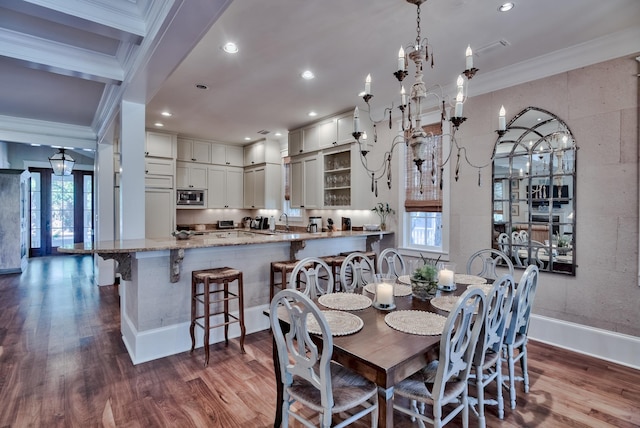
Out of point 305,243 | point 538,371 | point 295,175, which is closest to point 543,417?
point 538,371

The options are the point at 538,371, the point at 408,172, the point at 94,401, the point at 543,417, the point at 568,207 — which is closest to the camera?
the point at 543,417

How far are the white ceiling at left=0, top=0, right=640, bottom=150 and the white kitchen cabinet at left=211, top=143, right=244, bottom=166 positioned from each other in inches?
105

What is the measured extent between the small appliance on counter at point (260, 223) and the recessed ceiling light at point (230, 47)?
175 inches

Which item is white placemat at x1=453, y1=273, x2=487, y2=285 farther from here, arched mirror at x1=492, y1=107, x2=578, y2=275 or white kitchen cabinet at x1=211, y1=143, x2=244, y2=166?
white kitchen cabinet at x1=211, y1=143, x2=244, y2=166

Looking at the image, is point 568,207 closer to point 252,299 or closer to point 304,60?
point 304,60

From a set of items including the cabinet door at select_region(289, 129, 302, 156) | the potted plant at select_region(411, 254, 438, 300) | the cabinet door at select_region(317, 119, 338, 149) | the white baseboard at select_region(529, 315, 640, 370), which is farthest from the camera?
the cabinet door at select_region(289, 129, 302, 156)

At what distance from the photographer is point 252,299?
368cm

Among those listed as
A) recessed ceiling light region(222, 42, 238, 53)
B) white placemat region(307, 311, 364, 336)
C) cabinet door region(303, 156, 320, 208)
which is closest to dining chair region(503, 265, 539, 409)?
white placemat region(307, 311, 364, 336)

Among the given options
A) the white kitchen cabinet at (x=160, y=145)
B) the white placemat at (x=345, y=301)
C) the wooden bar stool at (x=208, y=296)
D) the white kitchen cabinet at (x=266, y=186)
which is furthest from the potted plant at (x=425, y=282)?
the white kitchen cabinet at (x=160, y=145)

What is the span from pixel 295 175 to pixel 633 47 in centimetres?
453

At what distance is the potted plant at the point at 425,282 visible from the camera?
7.47 feet

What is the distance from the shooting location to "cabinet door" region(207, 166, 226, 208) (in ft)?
23.2

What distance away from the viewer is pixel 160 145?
617 centimetres

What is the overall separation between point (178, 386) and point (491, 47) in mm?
4000
